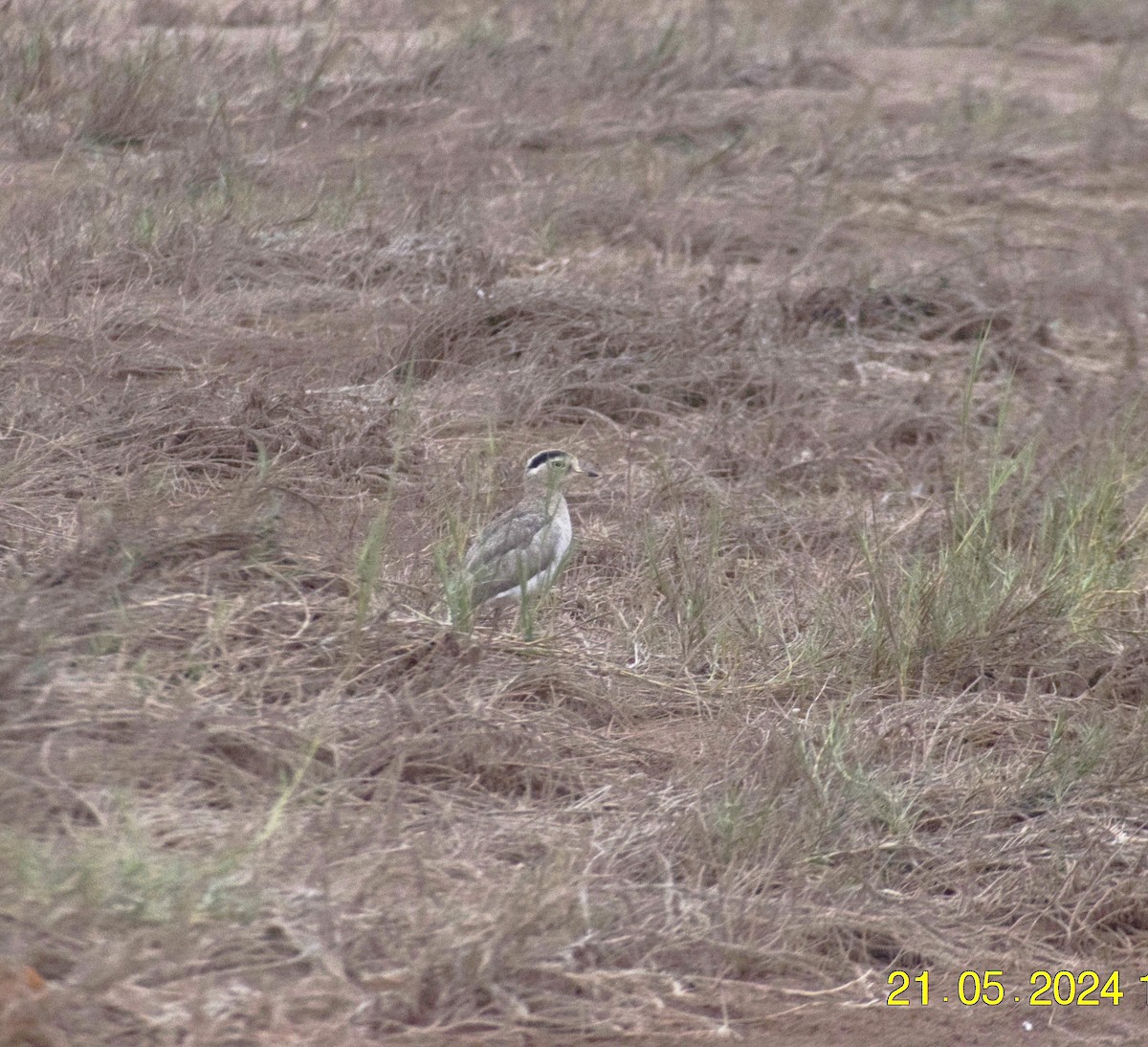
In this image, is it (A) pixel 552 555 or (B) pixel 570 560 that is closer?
(A) pixel 552 555

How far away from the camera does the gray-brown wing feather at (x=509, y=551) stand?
627 centimetres

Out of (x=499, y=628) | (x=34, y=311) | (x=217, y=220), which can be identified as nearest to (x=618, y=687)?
(x=499, y=628)

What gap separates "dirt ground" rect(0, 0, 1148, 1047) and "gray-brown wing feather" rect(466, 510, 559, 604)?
0.19m

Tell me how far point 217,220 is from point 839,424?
344 cm

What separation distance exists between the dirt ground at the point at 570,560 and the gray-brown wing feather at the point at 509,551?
0.62ft

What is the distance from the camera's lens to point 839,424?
8.58m
